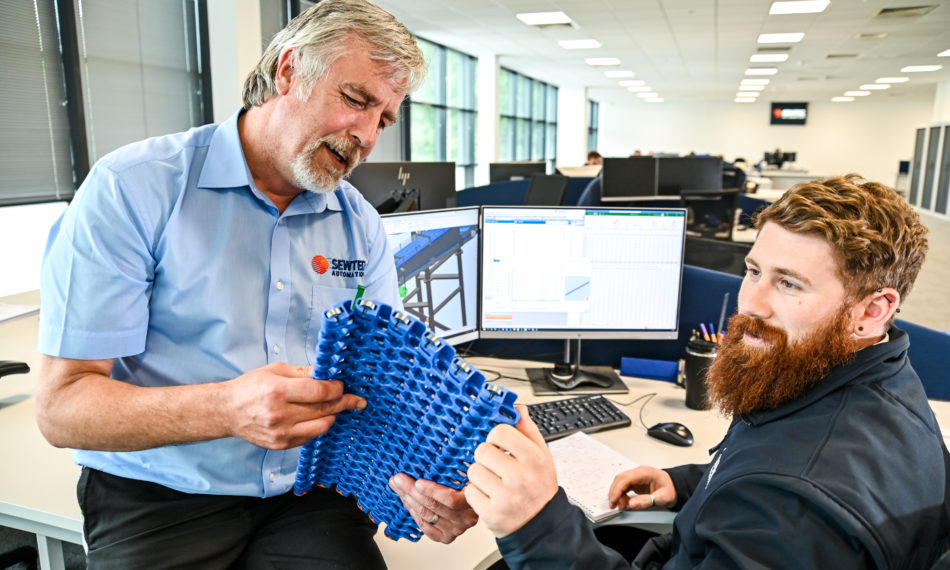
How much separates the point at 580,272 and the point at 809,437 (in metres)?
1.00

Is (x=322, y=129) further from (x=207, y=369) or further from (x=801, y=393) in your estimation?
(x=801, y=393)

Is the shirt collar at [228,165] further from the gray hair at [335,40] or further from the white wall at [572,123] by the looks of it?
the white wall at [572,123]

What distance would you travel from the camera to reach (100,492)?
3.62ft

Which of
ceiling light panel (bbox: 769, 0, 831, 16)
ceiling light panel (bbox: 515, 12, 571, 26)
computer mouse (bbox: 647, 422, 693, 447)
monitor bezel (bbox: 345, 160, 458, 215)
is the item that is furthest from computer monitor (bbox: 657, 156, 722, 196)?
computer mouse (bbox: 647, 422, 693, 447)

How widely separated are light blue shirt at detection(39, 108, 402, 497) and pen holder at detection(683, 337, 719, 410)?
0.97m

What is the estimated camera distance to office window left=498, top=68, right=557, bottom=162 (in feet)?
41.3

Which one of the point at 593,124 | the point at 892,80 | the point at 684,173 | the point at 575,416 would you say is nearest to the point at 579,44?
the point at 684,173

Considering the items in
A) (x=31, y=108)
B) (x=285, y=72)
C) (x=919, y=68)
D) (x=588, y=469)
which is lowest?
(x=588, y=469)

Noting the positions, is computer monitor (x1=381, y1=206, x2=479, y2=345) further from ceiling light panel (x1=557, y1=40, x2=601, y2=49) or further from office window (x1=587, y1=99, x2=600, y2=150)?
office window (x1=587, y1=99, x2=600, y2=150)

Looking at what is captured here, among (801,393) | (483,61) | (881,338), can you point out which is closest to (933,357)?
(881,338)

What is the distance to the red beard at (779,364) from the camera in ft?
3.16

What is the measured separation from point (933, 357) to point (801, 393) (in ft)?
3.38

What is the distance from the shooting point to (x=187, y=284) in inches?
43.4

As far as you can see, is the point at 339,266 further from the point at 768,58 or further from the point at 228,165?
the point at 768,58
